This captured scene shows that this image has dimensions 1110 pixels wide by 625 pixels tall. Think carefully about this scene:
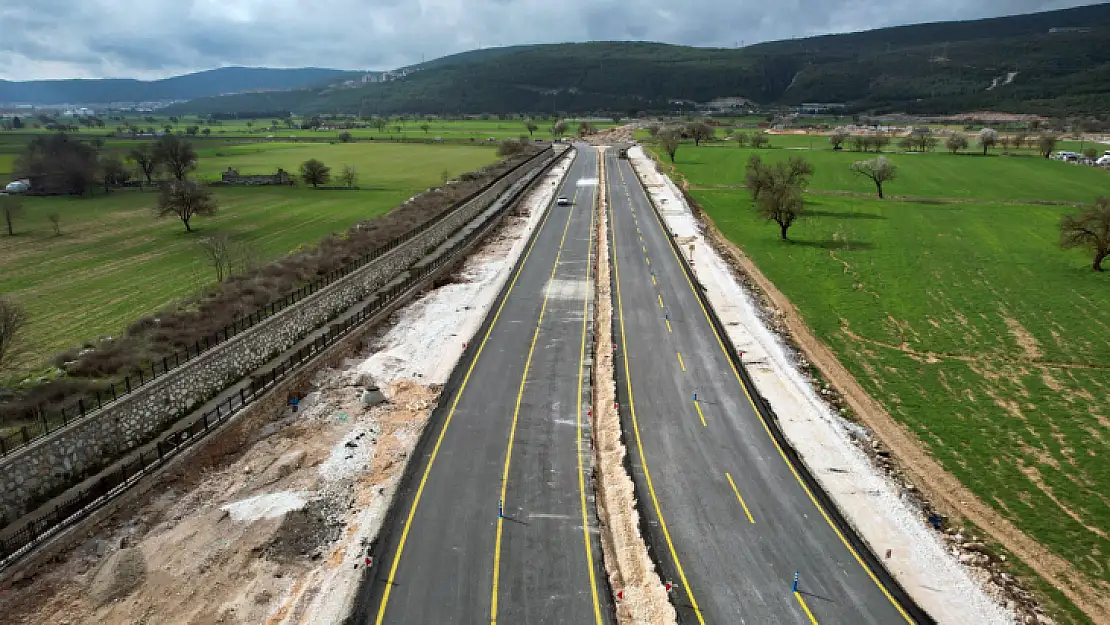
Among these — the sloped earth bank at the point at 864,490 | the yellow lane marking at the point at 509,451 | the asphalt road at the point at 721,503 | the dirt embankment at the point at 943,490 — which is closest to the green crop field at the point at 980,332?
the dirt embankment at the point at 943,490

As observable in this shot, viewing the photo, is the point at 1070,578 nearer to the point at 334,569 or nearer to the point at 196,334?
the point at 334,569

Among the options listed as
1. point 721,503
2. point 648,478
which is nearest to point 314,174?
point 648,478

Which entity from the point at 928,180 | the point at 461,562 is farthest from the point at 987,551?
the point at 928,180

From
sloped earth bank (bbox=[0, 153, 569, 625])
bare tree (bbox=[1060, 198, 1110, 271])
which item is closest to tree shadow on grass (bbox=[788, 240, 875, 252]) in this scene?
bare tree (bbox=[1060, 198, 1110, 271])

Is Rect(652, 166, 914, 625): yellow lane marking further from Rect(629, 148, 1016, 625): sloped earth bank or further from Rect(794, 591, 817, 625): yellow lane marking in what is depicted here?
Rect(794, 591, 817, 625): yellow lane marking

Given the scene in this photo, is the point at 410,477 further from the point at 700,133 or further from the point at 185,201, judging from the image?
the point at 700,133

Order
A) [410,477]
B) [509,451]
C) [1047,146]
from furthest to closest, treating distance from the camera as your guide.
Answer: [1047,146]
[509,451]
[410,477]
